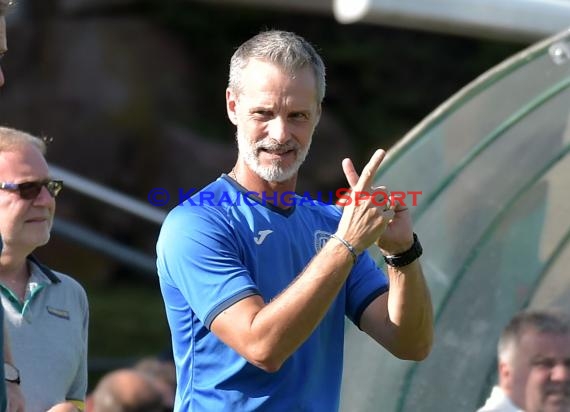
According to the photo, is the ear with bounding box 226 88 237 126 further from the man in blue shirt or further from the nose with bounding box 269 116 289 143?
the nose with bounding box 269 116 289 143

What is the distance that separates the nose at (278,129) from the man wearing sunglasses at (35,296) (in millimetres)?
973

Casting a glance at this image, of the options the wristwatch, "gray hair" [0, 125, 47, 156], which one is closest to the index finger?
the wristwatch

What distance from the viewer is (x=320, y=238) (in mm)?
3436

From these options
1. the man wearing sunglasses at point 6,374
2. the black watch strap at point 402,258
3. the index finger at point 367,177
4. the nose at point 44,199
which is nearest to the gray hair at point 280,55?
the index finger at point 367,177

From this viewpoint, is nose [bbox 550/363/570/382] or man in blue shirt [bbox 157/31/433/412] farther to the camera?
nose [bbox 550/363/570/382]

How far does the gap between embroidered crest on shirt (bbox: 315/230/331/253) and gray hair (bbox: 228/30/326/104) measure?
15.6 inches

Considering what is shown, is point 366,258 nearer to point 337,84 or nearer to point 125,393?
point 125,393

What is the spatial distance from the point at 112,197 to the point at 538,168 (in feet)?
12.1

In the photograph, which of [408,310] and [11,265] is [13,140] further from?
[408,310]

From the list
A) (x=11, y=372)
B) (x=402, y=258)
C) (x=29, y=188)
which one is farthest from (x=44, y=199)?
(x=402, y=258)

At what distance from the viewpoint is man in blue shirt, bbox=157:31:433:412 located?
3.07 m

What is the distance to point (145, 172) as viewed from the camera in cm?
1454

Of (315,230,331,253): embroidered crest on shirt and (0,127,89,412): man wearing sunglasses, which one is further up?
(315,230,331,253): embroidered crest on shirt

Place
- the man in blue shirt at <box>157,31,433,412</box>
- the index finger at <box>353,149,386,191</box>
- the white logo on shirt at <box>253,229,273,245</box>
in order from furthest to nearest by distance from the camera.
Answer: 1. the white logo on shirt at <box>253,229,273,245</box>
2. the index finger at <box>353,149,386,191</box>
3. the man in blue shirt at <box>157,31,433,412</box>
